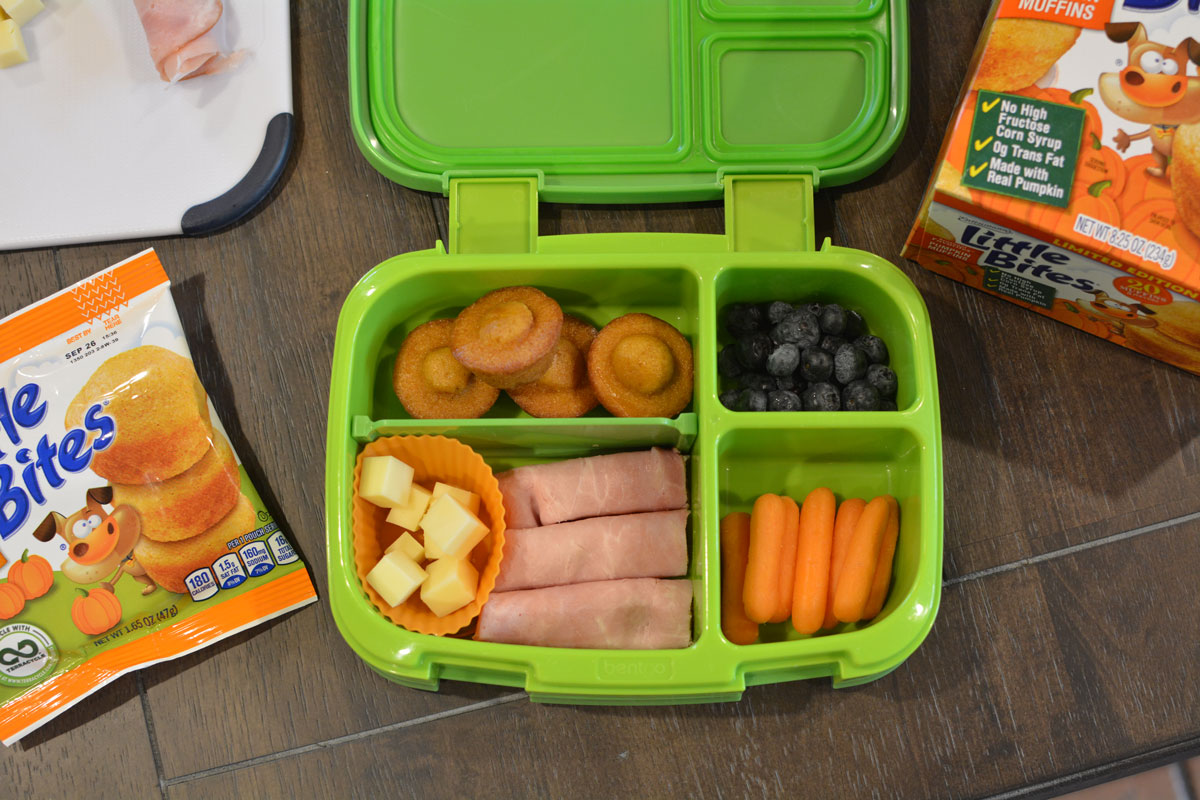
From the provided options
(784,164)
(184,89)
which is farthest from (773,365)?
(184,89)

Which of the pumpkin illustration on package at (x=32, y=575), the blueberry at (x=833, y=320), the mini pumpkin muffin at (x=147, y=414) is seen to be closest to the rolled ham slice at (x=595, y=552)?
the blueberry at (x=833, y=320)

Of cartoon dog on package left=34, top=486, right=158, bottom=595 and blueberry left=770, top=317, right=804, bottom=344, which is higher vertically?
blueberry left=770, top=317, right=804, bottom=344

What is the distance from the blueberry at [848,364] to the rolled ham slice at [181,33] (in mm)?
1059

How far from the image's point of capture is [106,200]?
1.25 m

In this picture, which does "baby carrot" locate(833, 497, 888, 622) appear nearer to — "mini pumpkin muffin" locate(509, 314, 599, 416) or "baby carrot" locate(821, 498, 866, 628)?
"baby carrot" locate(821, 498, 866, 628)

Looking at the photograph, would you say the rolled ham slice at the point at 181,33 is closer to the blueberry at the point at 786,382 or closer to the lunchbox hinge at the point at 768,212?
the lunchbox hinge at the point at 768,212

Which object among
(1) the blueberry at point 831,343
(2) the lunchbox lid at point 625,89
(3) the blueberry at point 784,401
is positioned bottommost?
(3) the blueberry at point 784,401

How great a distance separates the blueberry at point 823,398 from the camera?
1.09m

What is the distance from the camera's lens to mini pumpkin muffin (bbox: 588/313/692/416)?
Answer: 112 centimetres

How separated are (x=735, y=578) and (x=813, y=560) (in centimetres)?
12

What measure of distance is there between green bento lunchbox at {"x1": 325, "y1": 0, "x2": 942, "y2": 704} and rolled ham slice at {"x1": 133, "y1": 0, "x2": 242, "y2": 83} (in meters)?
0.23

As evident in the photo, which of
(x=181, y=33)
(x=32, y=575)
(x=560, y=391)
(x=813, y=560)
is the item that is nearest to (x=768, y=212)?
(x=560, y=391)

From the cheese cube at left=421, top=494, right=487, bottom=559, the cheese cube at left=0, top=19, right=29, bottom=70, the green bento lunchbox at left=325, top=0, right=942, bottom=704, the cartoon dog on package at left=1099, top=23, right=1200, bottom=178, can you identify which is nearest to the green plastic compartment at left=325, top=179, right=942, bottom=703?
the green bento lunchbox at left=325, top=0, right=942, bottom=704

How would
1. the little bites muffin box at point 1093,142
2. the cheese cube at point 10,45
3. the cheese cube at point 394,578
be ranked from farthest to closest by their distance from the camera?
1. the cheese cube at point 10,45
2. the cheese cube at point 394,578
3. the little bites muffin box at point 1093,142
